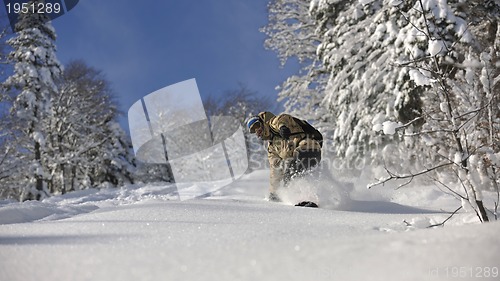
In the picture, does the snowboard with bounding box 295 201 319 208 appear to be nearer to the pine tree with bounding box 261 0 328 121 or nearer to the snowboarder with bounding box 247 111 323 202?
the snowboarder with bounding box 247 111 323 202

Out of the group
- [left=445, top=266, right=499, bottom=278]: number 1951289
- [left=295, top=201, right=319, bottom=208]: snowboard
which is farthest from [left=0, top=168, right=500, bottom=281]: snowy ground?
[left=295, top=201, right=319, bottom=208]: snowboard

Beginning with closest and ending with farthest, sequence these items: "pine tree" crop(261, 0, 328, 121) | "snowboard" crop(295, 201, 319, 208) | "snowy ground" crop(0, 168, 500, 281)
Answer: "snowy ground" crop(0, 168, 500, 281), "snowboard" crop(295, 201, 319, 208), "pine tree" crop(261, 0, 328, 121)

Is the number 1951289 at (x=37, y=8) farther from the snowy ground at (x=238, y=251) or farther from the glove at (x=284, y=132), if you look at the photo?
the snowy ground at (x=238, y=251)

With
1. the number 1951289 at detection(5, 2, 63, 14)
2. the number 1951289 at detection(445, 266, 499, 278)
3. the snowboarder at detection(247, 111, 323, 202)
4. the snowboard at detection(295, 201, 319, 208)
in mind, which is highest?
the number 1951289 at detection(5, 2, 63, 14)

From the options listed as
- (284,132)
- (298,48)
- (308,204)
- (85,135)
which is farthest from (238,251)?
(85,135)

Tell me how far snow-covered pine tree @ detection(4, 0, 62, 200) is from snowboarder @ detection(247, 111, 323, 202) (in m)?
14.0

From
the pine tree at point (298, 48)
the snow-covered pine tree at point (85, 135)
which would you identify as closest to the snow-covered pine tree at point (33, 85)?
the snow-covered pine tree at point (85, 135)

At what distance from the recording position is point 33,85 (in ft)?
56.1

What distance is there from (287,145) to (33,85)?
52.7ft

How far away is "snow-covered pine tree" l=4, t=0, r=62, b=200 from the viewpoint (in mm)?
16203

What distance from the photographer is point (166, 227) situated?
231 centimetres

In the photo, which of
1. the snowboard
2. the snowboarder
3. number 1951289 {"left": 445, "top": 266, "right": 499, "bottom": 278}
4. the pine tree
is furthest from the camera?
the pine tree

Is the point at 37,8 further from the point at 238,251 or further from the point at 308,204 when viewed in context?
the point at 238,251

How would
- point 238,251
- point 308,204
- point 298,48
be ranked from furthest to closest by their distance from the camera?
point 298,48
point 308,204
point 238,251
